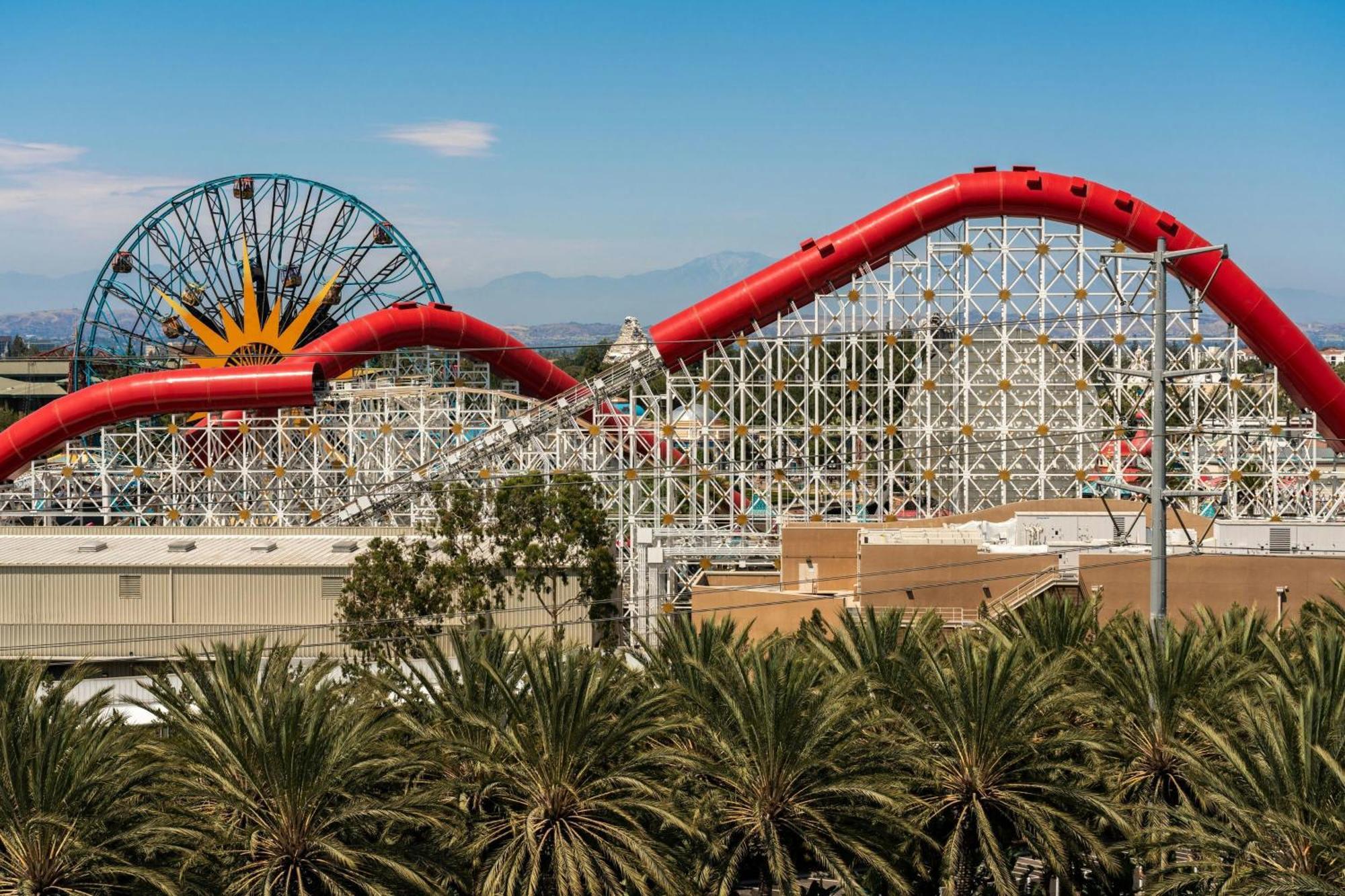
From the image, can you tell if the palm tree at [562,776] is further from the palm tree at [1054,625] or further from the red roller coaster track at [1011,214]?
the red roller coaster track at [1011,214]

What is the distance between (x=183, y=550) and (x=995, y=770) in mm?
25578

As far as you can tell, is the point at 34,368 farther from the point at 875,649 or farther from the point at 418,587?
the point at 875,649

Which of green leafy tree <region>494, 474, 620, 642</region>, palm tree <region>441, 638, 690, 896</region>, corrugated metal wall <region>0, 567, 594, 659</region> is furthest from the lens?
corrugated metal wall <region>0, 567, 594, 659</region>

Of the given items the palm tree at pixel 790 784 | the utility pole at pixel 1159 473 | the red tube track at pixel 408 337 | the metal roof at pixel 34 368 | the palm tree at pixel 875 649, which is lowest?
the palm tree at pixel 790 784

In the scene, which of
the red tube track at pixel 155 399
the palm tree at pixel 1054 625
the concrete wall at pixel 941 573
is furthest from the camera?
the red tube track at pixel 155 399

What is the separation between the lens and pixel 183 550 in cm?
4094

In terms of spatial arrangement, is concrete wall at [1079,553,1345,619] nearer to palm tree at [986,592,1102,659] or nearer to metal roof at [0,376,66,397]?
palm tree at [986,592,1102,659]

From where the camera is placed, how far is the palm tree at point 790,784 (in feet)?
65.0

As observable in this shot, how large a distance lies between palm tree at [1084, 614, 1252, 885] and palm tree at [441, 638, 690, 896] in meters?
5.75

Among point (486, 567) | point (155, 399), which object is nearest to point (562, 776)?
point (486, 567)

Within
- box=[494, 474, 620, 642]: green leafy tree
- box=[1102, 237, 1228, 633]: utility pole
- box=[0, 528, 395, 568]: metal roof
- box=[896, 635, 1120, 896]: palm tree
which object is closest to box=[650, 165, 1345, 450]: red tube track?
box=[494, 474, 620, 642]: green leafy tree

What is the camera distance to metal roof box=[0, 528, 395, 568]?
1561 inches

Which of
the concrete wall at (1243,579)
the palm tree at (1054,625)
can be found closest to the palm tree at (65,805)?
the palm tree at (1054,625)

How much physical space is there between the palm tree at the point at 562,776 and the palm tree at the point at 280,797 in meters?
0.94
